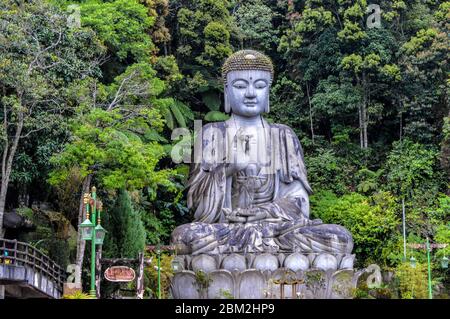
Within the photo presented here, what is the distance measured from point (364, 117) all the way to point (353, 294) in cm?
1253

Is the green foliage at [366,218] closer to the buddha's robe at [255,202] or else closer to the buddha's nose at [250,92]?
the buddha's robe at [255,202]

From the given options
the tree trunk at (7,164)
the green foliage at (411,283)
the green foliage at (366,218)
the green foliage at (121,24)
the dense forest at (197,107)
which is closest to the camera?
the green foliage at (411,283)

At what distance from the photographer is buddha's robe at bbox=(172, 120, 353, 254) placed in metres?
20.4

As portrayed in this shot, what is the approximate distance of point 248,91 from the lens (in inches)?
875

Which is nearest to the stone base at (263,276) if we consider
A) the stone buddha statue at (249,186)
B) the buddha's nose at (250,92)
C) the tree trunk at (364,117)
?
the stone buddha statue at (249,186)

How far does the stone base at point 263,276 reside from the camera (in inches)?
766

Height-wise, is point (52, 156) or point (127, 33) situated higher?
point (127, 33)

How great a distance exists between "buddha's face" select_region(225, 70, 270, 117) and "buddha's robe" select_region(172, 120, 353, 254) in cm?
44

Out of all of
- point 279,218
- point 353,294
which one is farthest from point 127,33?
point 353,294

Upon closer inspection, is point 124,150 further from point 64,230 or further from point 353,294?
point 353,294

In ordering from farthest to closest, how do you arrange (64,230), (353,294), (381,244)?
(381,244), (64,230), (353,294)

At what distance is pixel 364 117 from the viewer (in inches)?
1220

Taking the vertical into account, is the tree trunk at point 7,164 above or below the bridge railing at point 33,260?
above
